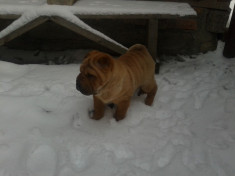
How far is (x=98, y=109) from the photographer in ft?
8.25

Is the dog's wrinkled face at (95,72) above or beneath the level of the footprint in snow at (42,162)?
above

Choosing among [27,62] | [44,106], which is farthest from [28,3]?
[44,106]

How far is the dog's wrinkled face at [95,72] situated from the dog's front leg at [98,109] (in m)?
0.31

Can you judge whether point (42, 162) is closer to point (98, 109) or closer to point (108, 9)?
point (98, 109)

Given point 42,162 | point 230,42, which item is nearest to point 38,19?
point 42,162

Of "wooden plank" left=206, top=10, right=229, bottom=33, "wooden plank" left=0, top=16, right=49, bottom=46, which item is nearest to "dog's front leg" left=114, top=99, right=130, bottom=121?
"wooden plank" left=0, top=16, right=49, bottom=46

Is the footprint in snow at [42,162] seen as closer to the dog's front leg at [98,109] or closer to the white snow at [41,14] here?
the dog's front leg at [98,109]

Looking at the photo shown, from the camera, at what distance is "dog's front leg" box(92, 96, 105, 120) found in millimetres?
2455

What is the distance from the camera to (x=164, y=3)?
3.46 m

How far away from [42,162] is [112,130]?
0.68 meters

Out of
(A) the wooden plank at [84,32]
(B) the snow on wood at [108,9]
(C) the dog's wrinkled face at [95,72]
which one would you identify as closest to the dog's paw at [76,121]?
(C) the dog's wrinkled face at [95,72]

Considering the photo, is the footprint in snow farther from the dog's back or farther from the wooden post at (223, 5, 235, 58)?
the wooden post at (223, 5, 235, 58)

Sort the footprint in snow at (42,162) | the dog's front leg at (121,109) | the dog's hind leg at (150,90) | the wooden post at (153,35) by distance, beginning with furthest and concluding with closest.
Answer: the wooden post at (153,35) → the dog's hind leg at (150,90) → the dog's front leg at (121,109) → the footprint in snow at (42,162)

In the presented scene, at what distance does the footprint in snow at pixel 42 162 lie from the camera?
6.69 ft
